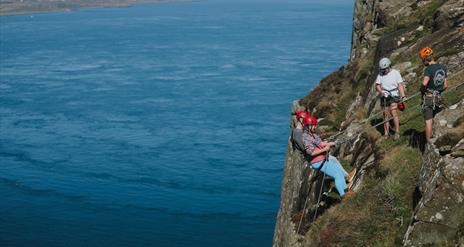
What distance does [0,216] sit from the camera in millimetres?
46188

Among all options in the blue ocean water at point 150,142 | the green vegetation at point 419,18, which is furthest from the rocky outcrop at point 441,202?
the blue ocean water at point 150,142

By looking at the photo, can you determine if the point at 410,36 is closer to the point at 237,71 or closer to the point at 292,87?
the point at 292,87

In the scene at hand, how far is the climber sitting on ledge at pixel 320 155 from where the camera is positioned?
13.3 metres

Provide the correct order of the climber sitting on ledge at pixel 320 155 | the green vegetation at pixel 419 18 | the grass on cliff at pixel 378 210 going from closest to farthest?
the grass on cliff at pixel 378 210 < the climber sitting on ledge at pixel 320 155 < the green vegetation at pixel 419 18

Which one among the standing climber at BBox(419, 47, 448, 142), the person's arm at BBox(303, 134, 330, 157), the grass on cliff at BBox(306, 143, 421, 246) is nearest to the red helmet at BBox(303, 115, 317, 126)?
the person's arm at BBox(303, 134, 330, 157)

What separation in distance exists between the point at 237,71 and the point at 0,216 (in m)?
46.0

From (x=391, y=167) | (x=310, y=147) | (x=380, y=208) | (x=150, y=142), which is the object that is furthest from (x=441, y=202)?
(x=150, y=142)

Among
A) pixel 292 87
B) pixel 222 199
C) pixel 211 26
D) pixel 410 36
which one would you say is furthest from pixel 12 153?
pixel 211 26

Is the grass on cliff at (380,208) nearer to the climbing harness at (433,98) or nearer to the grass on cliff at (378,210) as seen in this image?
the grass on cliff at (378,210)

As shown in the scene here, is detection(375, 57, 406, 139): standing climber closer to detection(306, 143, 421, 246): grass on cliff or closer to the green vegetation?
detection(306, 143, 421, 246): grass on cliff

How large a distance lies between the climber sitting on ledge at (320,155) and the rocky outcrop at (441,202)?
2.46 m

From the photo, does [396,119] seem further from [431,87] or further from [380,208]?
[380,208]

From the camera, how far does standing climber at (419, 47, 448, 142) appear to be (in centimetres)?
1307

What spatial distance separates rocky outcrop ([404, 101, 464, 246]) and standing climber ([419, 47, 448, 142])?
159 centimetres
